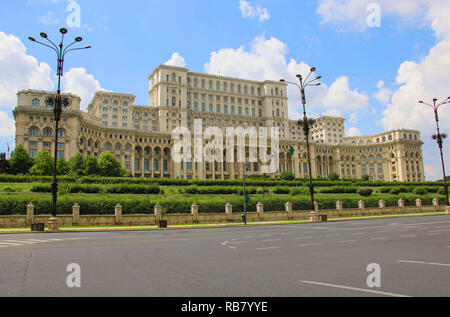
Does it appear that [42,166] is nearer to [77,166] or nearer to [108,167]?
[77,166]

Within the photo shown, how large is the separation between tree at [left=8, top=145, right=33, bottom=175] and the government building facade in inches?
331

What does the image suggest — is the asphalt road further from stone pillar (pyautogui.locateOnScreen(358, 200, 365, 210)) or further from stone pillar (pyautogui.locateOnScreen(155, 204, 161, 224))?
stone pillar (pyautogui.locateOnScreen(358, 200, 365, 210))

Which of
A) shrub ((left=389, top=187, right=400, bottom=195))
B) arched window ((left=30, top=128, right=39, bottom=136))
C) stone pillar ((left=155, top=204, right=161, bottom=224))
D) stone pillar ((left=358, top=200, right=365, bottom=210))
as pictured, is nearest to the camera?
stone pillar ((left=155, top=204, right=161, bottom=224))

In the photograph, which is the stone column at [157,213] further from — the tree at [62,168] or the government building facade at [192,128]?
the government building facade at [192,128]

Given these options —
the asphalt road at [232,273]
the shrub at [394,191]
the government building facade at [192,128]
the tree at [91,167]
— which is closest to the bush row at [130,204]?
the asphalt road at [232,273]

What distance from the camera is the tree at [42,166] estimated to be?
227 ft

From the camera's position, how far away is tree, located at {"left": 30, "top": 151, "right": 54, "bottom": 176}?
6929 cm

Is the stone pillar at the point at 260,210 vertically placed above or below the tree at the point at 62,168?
below

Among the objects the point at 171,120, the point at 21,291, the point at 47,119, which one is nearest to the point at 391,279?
the point at 21,291

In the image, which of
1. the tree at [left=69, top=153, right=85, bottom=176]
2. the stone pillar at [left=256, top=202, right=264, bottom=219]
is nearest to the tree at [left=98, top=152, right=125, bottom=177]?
the tree at [left=69, top=153, right=85, bottom=176]

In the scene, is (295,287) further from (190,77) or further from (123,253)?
(190,77)

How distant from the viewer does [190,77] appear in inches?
5310

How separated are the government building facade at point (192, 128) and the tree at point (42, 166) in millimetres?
12857
